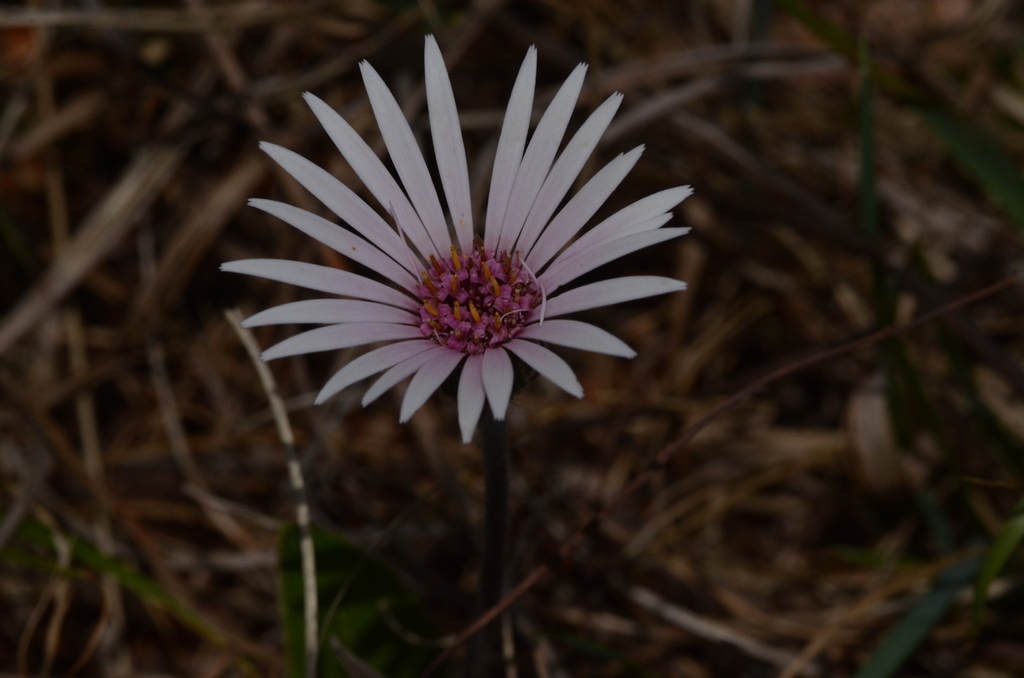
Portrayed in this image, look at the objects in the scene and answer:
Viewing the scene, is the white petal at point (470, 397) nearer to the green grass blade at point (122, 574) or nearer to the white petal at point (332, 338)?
the white petal at point (332, 338)

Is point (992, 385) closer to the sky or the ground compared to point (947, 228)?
closer to the ground

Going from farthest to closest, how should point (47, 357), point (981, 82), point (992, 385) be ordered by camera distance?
point (981, 82) → point (47, 357) → point (992, 385)

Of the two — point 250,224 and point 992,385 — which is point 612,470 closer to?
point 992,385

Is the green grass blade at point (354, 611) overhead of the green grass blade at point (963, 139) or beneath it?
beneath

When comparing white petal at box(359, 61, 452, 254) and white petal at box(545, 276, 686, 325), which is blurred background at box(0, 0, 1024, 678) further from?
white petal at box(545, 276, 686, 325)

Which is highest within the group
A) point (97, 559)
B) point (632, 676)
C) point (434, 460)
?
point (434, 460)

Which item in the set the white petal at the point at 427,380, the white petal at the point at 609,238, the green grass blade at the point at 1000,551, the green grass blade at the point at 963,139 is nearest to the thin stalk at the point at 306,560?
the white petal at the point at 427,380

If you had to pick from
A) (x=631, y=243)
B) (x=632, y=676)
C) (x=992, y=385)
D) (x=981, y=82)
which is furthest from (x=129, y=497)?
(x=981, y=82)
